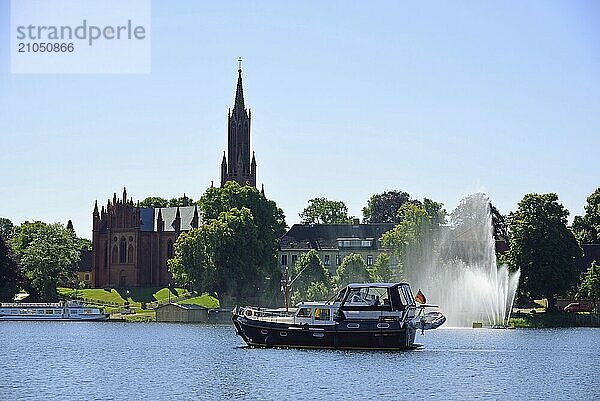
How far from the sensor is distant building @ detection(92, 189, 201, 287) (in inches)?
7116

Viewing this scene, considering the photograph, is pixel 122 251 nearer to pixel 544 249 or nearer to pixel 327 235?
pixel 327 235

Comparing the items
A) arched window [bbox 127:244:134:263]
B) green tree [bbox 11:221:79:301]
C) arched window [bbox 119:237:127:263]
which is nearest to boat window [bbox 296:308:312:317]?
green tree [bbox 11:221:79:301]

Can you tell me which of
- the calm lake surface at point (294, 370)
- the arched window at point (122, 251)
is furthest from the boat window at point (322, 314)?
the arched window at point (122, 251)

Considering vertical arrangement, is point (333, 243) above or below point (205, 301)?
above

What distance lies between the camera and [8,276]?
494 ft

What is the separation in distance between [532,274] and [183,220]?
255 ft

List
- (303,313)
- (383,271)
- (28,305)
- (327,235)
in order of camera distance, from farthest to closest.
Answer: (327,235) < (28,305) < (383,271) < (303,313)

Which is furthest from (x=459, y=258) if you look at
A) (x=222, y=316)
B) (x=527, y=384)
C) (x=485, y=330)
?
(x=527, y=384)

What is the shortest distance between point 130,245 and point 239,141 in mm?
27624

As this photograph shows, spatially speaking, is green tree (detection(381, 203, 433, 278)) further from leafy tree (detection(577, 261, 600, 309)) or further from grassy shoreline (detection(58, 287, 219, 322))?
grassy shoreline (detection(58, 287, 219, 322))


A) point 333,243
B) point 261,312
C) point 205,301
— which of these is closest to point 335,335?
point 261,312

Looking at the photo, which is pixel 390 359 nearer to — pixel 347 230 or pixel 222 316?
pixel 222 316

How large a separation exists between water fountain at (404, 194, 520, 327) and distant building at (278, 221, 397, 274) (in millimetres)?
39915

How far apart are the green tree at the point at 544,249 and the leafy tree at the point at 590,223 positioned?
24.3 metres
